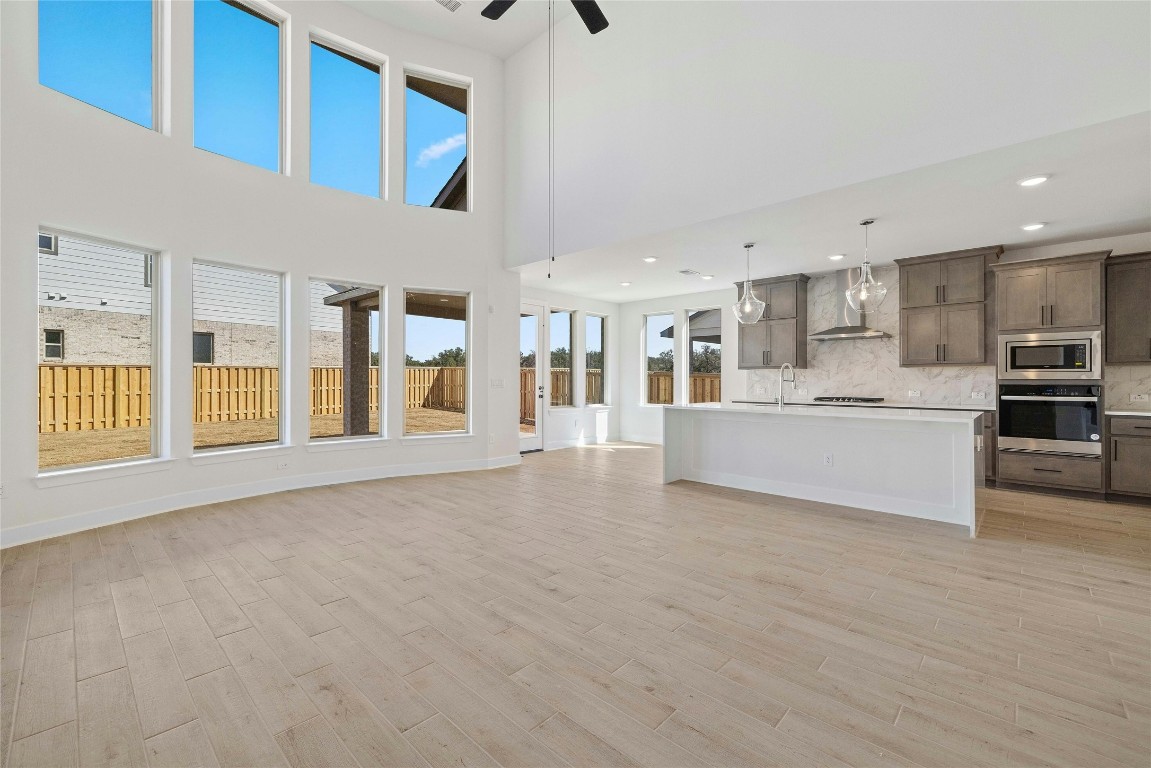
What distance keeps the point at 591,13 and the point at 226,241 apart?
398 centimetres

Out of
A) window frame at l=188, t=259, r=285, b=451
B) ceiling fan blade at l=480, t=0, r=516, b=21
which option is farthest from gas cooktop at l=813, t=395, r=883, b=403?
window frame at l=188, t=259, r=285, b=451

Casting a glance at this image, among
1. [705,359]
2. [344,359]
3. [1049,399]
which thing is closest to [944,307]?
[1049,399]

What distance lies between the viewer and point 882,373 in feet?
22.3

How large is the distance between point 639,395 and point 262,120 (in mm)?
6907

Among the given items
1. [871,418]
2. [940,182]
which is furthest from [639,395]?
[940,182]

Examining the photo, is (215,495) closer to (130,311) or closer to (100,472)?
(100,472)

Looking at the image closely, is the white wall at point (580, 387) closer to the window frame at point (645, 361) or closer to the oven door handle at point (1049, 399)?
the window frame at point (645, 361)

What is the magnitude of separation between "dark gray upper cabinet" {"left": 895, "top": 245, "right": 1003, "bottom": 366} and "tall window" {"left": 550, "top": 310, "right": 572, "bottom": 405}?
5047mm

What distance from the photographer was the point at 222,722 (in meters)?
1.76

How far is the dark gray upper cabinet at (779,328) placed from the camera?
732cm

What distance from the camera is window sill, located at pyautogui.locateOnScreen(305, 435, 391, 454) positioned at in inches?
221

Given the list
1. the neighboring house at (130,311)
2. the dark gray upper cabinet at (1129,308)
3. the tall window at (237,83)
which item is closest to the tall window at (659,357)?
the dark gray upper cabinet at (1129,308)

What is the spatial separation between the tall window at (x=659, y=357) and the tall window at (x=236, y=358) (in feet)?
20.4

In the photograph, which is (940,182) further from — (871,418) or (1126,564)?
(1126,564)
